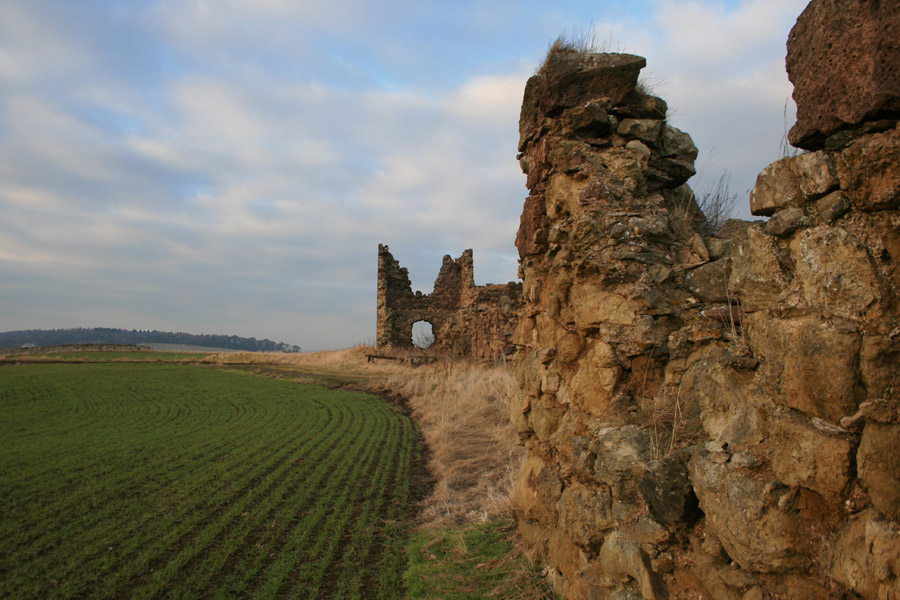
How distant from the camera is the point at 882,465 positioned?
1.61 m

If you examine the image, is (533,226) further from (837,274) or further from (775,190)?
(837,274)

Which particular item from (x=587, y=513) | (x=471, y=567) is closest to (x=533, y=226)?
(x=587, y=513)

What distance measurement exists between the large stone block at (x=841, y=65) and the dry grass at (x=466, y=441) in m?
3.94

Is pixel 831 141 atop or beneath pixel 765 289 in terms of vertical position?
atop

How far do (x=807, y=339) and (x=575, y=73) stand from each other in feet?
10.5

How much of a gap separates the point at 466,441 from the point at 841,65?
7.98 meters

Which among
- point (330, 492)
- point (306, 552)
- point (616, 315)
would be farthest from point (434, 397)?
point (616, 315)

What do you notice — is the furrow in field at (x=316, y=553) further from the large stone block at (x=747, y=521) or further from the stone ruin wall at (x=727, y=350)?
the large stone block at (x=747, y=521)

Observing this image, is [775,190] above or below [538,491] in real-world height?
above

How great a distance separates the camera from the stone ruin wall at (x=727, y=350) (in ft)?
5.66

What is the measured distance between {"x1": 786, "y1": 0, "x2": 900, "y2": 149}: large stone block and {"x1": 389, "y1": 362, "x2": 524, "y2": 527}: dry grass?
3.94 meters

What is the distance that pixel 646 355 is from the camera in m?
3.45

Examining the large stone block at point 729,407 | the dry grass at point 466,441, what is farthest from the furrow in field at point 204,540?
the large stone block at point 729,407

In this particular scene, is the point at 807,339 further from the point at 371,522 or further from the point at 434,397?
the point at 434,397
